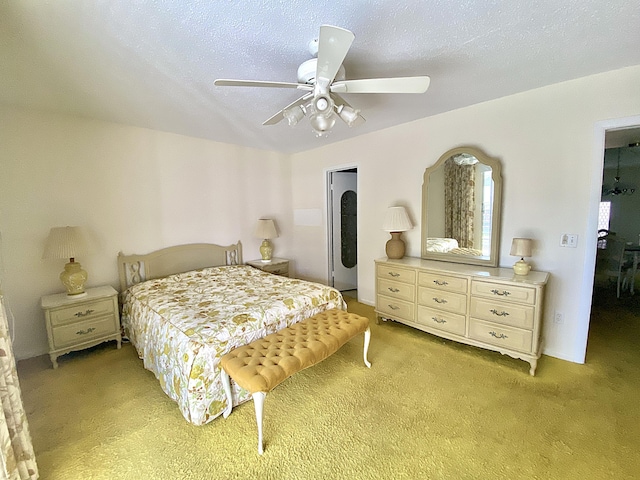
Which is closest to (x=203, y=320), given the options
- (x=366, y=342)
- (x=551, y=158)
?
(x=366, y=342)

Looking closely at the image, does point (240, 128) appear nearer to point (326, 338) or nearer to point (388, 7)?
point (388, 7)

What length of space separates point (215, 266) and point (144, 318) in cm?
153

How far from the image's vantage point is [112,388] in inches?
87.2

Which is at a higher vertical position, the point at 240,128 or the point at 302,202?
the point at 240,128

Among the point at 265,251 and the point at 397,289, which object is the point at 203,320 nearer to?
the point at 397,289

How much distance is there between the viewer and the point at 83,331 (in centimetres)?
261

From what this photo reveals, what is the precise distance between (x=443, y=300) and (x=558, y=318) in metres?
1.01

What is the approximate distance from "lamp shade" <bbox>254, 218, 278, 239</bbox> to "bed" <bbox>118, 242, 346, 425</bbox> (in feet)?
2.02

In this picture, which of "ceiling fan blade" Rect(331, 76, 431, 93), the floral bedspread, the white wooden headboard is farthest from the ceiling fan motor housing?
the white wooden headboard

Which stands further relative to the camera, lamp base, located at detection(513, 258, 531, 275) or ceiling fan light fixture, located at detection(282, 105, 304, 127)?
lamp base, located at detection(513, 258, 531, 275)

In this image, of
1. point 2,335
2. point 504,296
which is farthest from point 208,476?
point 504,296

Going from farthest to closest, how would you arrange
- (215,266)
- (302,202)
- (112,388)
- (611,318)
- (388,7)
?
(302,202), (215,266), (611,318), (112,388), (388,7)

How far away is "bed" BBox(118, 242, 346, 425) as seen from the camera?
1825mm

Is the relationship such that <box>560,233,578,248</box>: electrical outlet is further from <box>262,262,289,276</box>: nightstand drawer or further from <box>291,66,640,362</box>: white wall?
<box>262,262,289,276</box>: nightstand drawer
